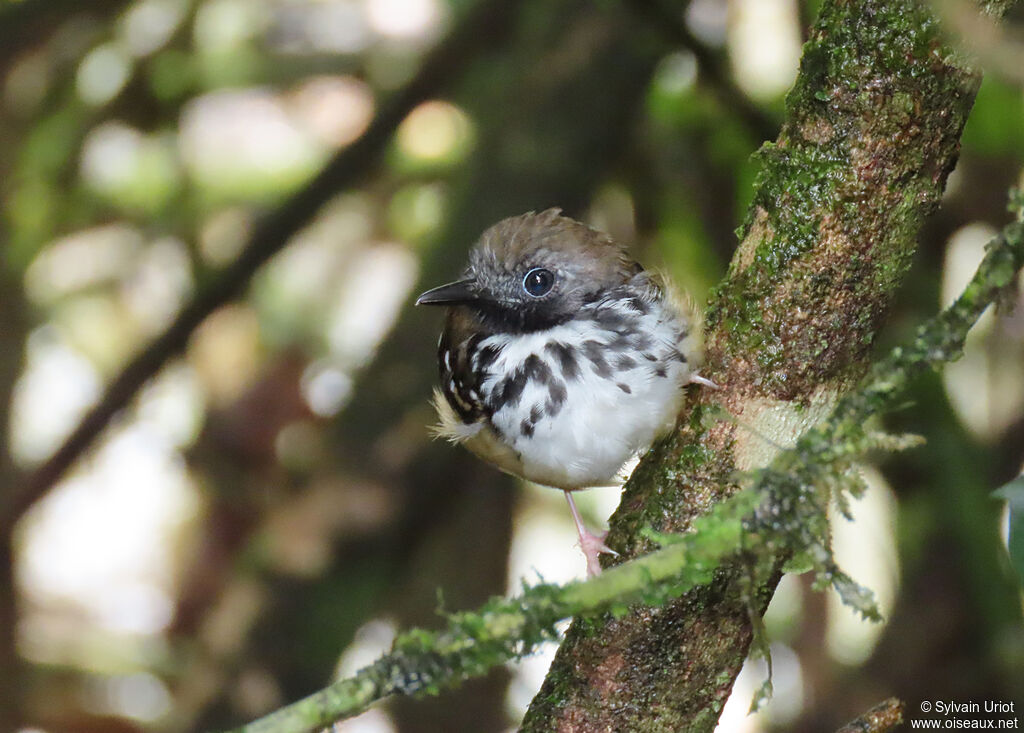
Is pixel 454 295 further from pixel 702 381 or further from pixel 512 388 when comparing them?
pixel 702 381

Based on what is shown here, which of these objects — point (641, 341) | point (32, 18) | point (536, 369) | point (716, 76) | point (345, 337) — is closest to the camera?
point (641, 341)

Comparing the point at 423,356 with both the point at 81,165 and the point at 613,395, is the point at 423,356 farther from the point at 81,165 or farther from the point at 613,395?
the point at 81,165

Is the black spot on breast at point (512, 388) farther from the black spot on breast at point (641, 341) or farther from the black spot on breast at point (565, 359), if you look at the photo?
the black spot on breast at point (641, 341)

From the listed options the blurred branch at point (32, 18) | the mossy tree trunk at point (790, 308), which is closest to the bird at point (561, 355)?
the mossy tree trunk at point (790, 308)

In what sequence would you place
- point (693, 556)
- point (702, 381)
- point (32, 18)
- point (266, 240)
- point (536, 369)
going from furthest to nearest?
point (266, 240), point (32, 18), point (536, 369), point (702, 381), point (693, 556)

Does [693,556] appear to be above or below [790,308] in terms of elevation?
below

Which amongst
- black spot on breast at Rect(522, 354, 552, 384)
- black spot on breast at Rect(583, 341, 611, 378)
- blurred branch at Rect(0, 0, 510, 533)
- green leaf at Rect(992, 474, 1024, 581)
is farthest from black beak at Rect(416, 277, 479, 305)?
green leaf at Rect(992, 474, 1024, 581)

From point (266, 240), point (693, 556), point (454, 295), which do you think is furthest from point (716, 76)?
point (693, 556)

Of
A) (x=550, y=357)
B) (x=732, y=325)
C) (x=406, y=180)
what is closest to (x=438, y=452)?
(x=550, y=357)
